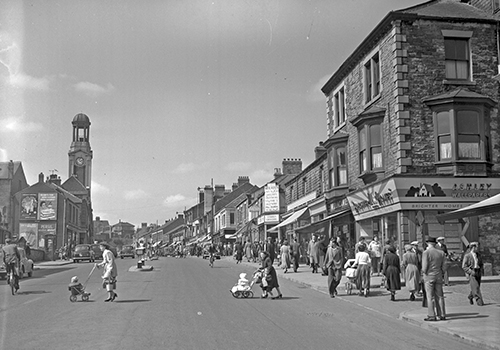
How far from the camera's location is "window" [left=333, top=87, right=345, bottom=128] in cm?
2920

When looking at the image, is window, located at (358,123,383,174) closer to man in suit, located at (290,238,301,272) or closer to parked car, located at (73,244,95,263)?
man in suit, located at (290,238,301,272)

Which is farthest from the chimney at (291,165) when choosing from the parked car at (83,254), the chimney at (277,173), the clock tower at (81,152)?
the clock tower at (81,152)

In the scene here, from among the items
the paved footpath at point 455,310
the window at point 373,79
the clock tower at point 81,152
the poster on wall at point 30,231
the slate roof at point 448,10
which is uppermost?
the clock tower at point 81,152

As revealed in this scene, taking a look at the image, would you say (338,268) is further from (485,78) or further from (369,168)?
(485,78)

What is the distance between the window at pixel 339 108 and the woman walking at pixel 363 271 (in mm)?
13010

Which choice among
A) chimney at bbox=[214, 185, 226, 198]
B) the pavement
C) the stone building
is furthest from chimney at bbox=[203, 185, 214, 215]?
the pavement

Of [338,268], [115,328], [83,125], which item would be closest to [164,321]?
[115,328]

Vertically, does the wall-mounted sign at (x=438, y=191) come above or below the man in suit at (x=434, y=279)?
above

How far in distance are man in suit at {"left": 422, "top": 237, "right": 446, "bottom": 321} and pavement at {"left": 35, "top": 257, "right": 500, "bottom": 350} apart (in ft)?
0.95

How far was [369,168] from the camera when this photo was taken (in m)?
23.9

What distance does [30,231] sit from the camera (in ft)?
227

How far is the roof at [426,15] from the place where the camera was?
72.7 ft

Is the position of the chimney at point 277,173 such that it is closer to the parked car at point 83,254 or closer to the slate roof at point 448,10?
the parked car at point 83,254

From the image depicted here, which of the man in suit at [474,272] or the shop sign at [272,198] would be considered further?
the shop sign at [272,198]
